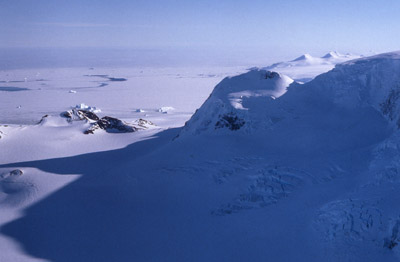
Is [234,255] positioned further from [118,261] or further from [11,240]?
[11,240]

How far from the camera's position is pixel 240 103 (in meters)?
17.0

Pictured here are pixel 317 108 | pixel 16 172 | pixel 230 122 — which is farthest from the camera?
pixel 317 108

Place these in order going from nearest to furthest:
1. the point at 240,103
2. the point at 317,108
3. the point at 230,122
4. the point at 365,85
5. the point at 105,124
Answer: the point at 230,122 → the point at 365,85 → the point at 317,108 → the point at 240,103 → the point at 105,124

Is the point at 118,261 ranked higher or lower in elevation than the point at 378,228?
lower

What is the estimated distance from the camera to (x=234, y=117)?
16.3 meters

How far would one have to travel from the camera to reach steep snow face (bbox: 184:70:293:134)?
16.2 metres

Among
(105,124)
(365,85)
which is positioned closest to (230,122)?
(365,85)

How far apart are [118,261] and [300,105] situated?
1226 centimetres

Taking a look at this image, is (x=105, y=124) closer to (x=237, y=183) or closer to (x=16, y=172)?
(x=16, y=172)

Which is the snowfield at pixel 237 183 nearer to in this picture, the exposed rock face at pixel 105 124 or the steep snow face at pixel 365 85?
the steep snow face at pixel 365 85

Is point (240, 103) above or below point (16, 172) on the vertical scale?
above

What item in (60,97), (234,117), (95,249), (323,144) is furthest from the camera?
(60,97)

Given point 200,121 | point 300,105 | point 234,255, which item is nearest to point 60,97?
point 200,121

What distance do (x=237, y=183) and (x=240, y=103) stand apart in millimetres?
5656
